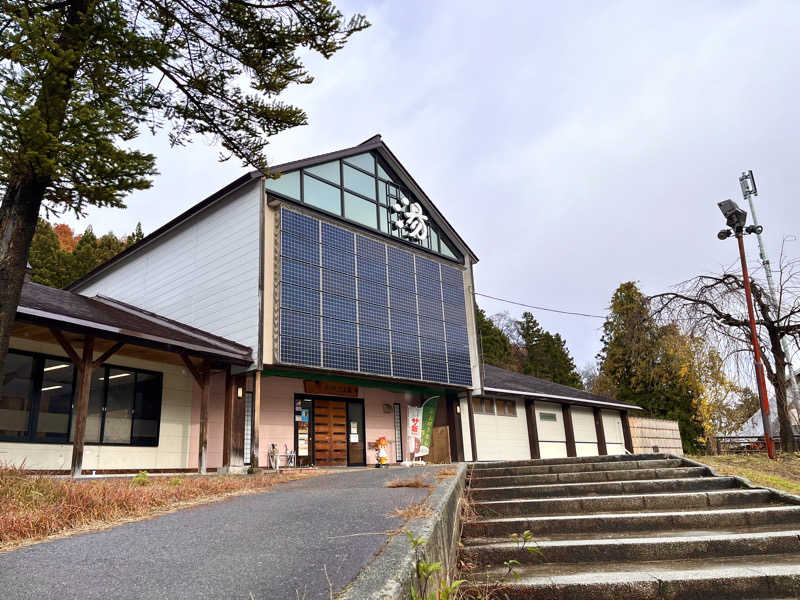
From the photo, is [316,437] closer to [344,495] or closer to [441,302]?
[441,302]

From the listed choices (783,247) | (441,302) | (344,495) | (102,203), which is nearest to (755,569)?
(344,495)

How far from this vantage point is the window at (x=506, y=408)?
68.7ft

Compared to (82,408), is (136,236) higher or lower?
higher

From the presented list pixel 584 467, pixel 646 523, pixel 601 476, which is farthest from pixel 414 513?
pixel 584 467

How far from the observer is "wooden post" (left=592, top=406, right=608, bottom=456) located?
2409cm

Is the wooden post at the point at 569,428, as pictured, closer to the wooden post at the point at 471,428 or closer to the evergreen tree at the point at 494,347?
the wooden post at the point at 471,428

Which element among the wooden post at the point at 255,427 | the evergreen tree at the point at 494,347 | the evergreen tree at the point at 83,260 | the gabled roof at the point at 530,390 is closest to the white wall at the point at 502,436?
the gabled roof at the point at 530,390

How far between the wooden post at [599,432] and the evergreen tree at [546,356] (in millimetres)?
20904

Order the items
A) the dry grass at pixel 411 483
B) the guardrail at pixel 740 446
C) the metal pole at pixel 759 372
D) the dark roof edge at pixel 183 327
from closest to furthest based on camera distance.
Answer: the dry grass at pixel 411 483 → the metal pole at pixel 759 372 → the guardrail at pixel 740 446 → the dark roof edge at pixel 183 327

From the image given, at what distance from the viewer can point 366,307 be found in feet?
52.2

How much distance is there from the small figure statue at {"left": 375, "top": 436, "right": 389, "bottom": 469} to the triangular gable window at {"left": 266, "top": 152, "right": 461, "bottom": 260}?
253 inches

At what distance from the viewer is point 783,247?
10820 mm

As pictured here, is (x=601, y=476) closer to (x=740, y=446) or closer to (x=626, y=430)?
(x=740, y=446)

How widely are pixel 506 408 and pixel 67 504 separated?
1784cm
